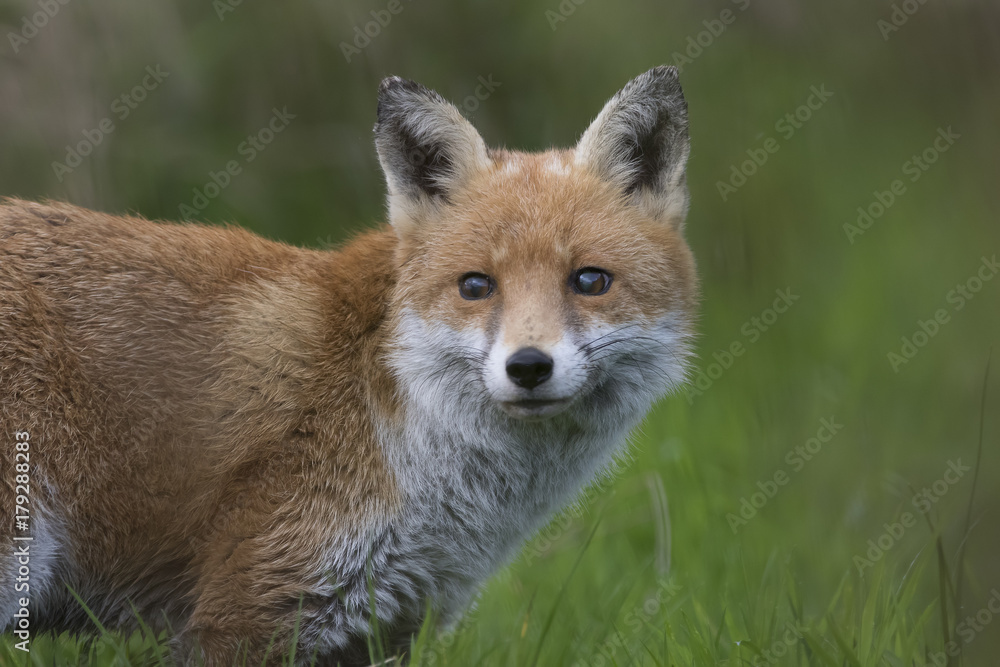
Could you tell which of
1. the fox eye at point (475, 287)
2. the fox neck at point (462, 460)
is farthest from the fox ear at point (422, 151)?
the fox neck at point (462, 460)

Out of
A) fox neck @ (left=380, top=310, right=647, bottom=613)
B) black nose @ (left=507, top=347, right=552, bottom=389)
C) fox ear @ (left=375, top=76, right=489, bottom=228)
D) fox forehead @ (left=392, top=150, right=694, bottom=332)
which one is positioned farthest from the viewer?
fox ear @ (left=375, top=76, right=489, bottom=228)

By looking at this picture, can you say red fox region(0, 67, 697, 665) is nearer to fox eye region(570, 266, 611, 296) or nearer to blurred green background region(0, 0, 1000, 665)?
fox eye region(570, 266, 611, 296)

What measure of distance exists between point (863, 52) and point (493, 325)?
4034 millimetres

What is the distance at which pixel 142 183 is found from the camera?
790 centimetres

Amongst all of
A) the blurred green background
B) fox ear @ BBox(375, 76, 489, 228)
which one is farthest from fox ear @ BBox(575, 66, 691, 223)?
fox ear @ BBox(375, 76, 489, 228)

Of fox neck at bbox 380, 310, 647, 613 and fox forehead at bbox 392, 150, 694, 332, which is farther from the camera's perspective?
fox neck at bbox 380, 310, 647, 613

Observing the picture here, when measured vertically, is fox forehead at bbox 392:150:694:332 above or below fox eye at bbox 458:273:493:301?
above

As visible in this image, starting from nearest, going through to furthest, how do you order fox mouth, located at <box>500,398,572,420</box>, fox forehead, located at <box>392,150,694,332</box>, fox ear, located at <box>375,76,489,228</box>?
fox mouth, located at <box>500,398,572,420</box>
fox forehead, located at <box>392,150,694,332</box>
fox ear, located at <box>375,76,489,228</box>

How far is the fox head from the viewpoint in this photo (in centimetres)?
404

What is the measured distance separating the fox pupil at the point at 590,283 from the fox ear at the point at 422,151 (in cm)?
96

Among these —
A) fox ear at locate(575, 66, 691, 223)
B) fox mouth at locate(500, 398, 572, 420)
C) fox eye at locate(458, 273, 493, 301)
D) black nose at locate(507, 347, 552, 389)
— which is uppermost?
fox ear at locate(575, 66, 691, 223)

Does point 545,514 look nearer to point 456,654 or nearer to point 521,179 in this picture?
point 456,654

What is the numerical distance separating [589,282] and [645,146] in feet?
3.53

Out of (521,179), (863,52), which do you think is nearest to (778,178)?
(863,52)
